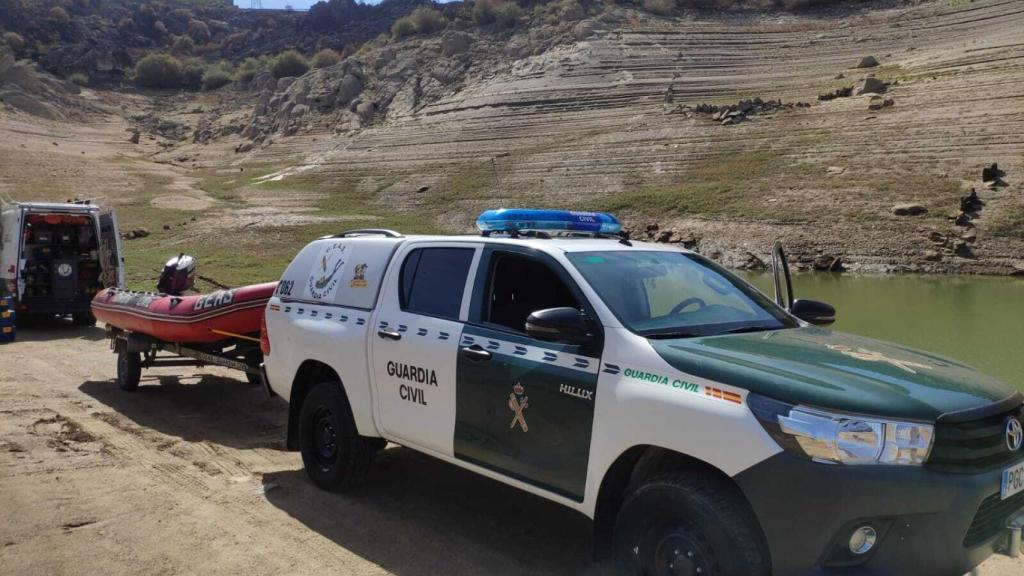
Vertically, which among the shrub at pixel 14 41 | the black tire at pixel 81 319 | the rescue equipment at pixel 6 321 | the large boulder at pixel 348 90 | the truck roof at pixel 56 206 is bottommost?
the black tire at pixel 81 319

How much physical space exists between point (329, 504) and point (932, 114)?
30.4m

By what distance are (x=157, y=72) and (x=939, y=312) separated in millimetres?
85628

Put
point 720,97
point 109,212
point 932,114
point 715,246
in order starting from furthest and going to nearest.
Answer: point 720,97 < point 932,114 < point 715,246 < point 109,212

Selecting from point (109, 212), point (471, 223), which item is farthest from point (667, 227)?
point (109, 212)

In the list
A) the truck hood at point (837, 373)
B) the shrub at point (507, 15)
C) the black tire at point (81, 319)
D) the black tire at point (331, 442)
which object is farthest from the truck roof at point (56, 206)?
the shrub at point (507, 15)

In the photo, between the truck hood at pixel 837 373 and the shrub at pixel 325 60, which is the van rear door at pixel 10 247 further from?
the shrub at pixel 325 60

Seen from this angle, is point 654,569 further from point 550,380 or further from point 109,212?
point 109,212

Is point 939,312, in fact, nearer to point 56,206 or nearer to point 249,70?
point 56,206

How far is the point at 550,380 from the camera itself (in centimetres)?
436

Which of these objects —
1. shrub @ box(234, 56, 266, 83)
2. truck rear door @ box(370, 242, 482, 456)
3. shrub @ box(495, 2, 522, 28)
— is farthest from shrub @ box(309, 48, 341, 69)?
truck rear door @ box(370, 242, 482, 456)

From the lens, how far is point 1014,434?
12.1 feet

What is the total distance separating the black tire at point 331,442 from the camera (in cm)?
593

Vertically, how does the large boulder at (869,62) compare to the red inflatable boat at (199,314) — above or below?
above

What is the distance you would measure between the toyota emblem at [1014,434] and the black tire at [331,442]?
13.2ft
